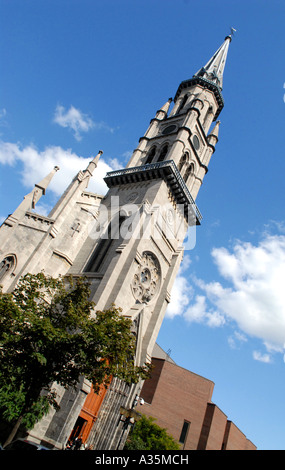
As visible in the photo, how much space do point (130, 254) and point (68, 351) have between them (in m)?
9.18

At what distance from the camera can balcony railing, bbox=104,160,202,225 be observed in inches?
1038

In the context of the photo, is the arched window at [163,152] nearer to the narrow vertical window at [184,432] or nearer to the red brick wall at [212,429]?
the red brick wall at [212,429]

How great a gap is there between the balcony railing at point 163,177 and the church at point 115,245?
8cm

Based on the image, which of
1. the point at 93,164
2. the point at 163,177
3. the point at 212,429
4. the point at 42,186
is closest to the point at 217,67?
the point at 163,177

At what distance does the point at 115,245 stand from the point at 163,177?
7.37 meters

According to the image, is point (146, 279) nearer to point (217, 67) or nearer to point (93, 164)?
point (93, 164)

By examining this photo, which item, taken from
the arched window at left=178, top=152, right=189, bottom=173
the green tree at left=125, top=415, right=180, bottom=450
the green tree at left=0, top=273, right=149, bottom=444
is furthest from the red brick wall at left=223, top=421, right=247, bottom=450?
the green tree at left=0, top=273, right=149, bottom=444

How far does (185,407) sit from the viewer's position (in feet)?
127

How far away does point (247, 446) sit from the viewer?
159ft

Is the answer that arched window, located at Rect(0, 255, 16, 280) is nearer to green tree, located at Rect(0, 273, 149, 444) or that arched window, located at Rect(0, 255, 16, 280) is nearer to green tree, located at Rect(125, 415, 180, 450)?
green tree, located at Rect(0, 273, 149, 444)

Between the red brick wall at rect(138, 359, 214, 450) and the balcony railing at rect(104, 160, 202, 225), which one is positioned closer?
the balcony railing at rect(104, 160, 202, 225)

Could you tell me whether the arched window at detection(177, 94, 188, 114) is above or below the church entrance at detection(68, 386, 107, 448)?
above

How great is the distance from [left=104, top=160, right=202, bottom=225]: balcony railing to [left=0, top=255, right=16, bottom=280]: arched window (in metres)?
12.4
